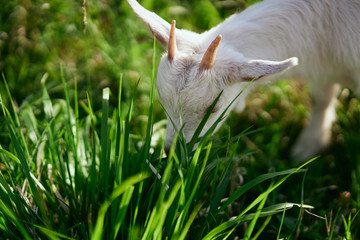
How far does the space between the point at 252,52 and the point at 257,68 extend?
578 mm

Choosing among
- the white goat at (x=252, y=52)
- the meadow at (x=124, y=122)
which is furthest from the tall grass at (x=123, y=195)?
the white goat at (x=252, y=52)

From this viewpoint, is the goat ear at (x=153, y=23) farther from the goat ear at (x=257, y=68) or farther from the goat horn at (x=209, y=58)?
the goat ear at (x=257, y=68)

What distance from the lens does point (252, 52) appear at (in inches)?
102

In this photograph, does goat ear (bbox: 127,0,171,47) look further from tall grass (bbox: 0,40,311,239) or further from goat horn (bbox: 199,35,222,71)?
tall grass (bbox: 0,40,311,239)

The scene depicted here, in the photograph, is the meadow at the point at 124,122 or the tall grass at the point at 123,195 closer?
the tall grass at the point at 123,195

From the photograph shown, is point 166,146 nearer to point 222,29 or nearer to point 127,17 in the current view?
point 222,29

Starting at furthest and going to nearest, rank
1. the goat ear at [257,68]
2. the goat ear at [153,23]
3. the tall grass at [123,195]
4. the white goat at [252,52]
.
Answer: the goat ear at [153,23] → the white goat at [252,52] → the goat ear at [257,68] → the tall grass at [123,195]

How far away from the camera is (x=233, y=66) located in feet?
7.14

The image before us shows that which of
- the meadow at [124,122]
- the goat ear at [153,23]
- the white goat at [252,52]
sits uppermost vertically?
the goat ear at [153,23]

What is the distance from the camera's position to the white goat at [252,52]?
214 centimetres

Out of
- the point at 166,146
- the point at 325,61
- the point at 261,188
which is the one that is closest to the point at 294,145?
the point at 325,61

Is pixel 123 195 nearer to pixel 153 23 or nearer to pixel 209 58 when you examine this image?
pixel 209 58

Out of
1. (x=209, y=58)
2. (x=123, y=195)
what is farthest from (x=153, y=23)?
(x=123, y=195)

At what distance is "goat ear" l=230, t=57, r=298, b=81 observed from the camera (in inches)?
73.9
